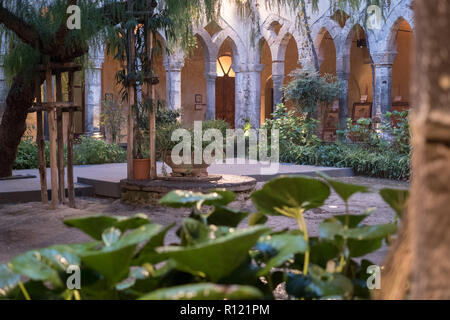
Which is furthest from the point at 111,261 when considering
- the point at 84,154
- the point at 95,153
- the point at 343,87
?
the point at 343,87

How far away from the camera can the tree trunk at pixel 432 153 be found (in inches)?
20.9

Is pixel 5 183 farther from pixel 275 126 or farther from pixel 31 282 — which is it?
pixel 31 282

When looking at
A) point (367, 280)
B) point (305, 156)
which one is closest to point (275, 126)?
point (305, 156)

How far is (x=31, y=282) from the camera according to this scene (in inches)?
37.0

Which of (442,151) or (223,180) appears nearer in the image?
(442,151)

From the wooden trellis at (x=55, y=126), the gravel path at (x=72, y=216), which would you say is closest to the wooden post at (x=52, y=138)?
the wooden trellis at (x=55, y=126)

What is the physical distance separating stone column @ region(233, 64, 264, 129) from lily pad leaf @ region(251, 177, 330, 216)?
15.4 metres

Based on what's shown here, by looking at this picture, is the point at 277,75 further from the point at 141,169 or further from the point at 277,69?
the point at 141,169

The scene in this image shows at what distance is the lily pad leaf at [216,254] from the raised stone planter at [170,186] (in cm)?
575

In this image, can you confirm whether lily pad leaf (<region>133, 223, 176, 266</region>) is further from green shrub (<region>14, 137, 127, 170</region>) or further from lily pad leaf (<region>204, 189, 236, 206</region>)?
green shrub (<region>14, 137, 127, 170</region>)

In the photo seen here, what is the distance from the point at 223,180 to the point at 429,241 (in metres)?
6.77

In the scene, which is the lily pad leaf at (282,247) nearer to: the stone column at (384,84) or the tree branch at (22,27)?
the tree branch at (22,27)

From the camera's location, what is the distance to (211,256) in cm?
73
